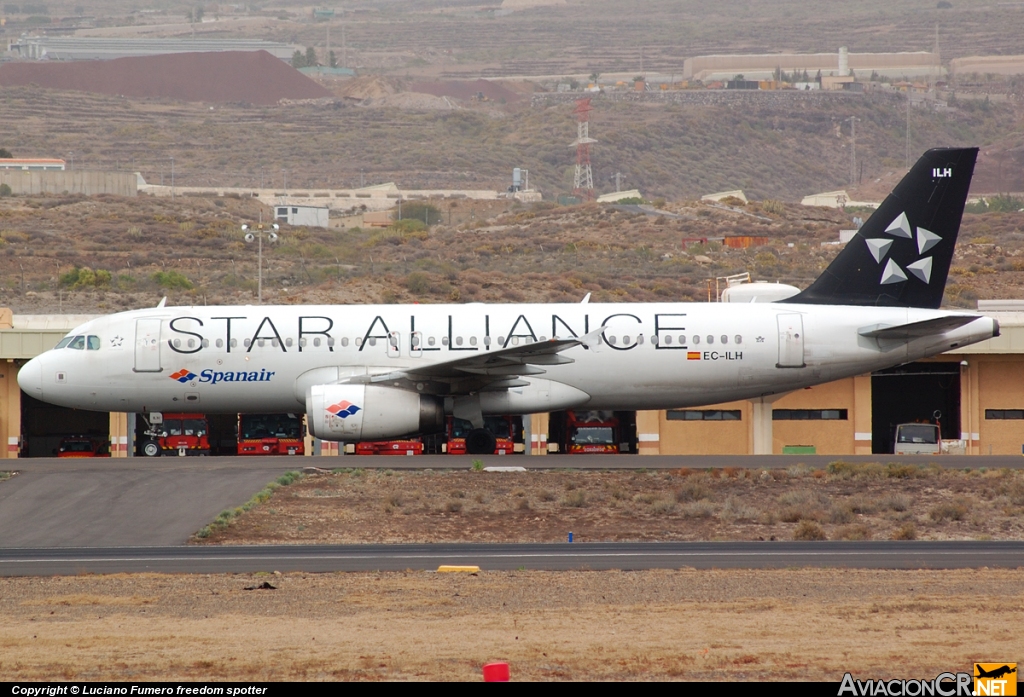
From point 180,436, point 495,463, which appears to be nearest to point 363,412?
point 495,463

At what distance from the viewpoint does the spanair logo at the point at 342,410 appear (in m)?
29.9

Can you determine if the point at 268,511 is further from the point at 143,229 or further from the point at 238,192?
the point at 238,192

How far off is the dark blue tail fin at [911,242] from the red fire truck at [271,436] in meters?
17.0

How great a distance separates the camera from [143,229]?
89.6 meters

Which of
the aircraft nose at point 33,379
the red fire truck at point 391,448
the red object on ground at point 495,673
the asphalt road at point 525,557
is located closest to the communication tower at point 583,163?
the red fire truck at point 391,448

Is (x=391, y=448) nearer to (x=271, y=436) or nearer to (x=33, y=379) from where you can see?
(x=271, y=436)

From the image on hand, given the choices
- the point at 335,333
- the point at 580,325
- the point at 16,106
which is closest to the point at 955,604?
the point at 580,325

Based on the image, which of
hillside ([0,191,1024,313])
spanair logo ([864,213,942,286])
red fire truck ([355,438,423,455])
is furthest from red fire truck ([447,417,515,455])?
hillside ([0,191,1024,313])

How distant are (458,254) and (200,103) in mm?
119802

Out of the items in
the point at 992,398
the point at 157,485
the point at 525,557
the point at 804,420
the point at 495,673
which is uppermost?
the point at 992,398

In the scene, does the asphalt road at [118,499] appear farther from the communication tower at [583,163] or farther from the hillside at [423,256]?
the communication tower at [583,163]

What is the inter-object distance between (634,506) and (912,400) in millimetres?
26728

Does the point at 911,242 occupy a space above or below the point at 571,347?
above

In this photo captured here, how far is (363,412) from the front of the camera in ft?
98.4
